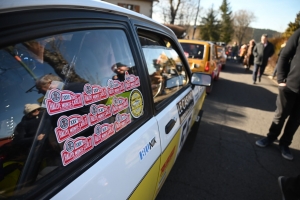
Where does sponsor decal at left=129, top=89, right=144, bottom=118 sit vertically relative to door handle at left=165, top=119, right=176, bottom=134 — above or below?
above

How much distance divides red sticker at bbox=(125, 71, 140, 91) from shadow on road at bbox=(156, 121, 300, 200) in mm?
1656

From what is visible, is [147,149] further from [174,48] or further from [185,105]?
[174,48]

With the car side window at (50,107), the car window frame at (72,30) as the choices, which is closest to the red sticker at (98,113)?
the car side window at (50,107)

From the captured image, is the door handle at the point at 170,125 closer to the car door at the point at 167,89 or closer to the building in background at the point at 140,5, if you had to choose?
the car door at the point at 167,89

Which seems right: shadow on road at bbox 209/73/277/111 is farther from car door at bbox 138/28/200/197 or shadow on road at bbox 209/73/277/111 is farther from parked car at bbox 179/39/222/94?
car door at bbox 138/28/200/197

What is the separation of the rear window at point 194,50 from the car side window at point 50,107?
6068 mm

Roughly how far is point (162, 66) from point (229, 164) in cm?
207

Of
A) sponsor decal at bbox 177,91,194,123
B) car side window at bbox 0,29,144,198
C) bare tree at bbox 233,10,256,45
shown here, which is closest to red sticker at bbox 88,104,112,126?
car side window at bbox 0,29,144,198

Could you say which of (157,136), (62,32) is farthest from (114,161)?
(62,32)

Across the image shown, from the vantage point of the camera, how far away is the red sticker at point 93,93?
3.03ft

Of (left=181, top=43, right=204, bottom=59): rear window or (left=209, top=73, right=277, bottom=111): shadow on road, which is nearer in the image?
(left=209, top=73, right=277, bottom=111): shadow on road

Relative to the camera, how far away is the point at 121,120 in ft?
3.79

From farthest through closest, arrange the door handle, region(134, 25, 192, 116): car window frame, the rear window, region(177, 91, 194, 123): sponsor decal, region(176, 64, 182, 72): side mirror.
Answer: the rear window, region(176, 64, 182, 72): side mirror, region(177, 91, 194, 123): sponsor decal, the door handle, region(134, 25, 192, 116): car window frame

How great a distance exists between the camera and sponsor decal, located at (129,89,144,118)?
49.4 inches
